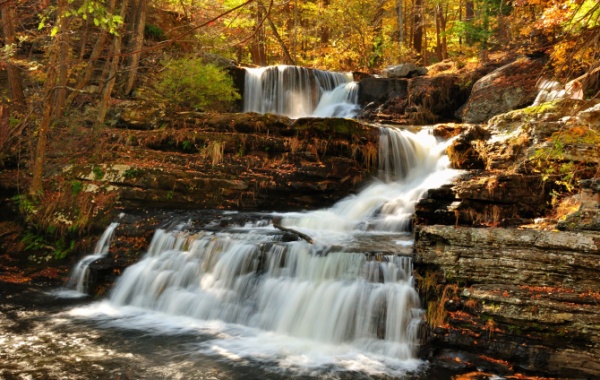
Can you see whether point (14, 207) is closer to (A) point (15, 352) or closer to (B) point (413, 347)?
(A) point (15, 352)

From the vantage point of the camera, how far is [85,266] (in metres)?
8.49

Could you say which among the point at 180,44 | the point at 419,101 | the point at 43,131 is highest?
the point at 180,44

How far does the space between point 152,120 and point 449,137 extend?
7.73 meters

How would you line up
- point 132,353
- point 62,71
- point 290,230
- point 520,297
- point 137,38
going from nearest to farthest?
point 520,297, point 132,353, point 290,230, point 62,71, point 137,38

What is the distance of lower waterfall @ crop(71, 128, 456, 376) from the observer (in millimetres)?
5805

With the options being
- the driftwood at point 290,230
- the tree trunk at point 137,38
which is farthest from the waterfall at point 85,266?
the tree trunk at point 137,38

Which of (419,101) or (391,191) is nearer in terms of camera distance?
(391,191)

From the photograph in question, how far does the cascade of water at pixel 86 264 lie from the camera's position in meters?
8.31

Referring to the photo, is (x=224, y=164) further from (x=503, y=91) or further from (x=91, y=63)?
(x=503, y=91)

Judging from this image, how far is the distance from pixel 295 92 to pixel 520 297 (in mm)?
12998

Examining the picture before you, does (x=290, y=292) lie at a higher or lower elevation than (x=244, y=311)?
higher

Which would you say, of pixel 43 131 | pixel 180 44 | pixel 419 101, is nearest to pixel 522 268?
pixel 43 131

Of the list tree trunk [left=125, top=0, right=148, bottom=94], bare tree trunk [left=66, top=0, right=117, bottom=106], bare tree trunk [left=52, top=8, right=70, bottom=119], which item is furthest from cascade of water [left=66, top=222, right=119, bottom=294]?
tree trunk [left=125, top=0, right=148, bottom=94]

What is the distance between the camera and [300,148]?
10734 mm
